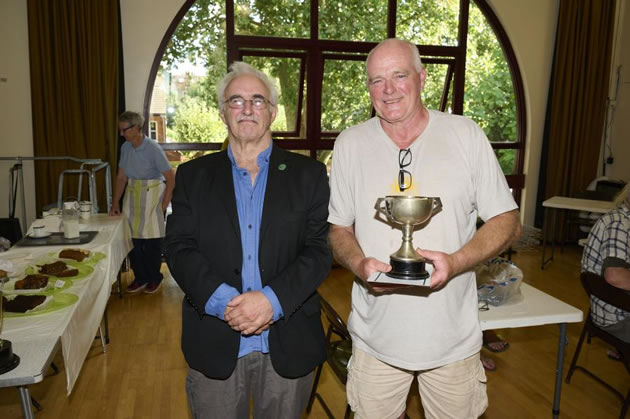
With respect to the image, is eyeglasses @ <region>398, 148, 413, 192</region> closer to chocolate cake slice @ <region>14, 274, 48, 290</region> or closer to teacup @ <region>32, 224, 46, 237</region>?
chocolate cake slice @ <region>14, 274, 48, 290</region>

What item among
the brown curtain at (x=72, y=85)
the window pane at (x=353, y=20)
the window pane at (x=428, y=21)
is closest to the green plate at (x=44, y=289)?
the brown curtain at (x=72, y=85)

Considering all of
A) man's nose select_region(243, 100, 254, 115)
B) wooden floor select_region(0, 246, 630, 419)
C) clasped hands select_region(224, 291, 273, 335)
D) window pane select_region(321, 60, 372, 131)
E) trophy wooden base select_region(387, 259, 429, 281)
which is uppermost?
window pane select_region(321, 60, 372, 131)

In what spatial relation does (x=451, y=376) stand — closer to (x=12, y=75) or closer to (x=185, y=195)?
(x=185, y=195)

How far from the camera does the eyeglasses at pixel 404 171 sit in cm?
158

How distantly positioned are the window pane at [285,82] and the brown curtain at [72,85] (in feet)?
4.93

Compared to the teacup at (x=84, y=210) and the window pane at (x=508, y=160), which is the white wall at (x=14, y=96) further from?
the window pane at (x=508, y=160)

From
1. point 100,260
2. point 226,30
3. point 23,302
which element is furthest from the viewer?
point 226,30

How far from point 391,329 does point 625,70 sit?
22.5 ft

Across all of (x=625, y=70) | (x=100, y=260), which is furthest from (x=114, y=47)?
(x=625, y=70)

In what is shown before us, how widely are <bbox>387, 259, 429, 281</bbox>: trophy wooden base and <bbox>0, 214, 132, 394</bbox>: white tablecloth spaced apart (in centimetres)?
123

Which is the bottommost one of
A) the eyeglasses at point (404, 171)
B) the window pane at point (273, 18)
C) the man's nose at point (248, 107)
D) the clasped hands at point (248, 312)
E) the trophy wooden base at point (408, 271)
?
the clasped hands at point (248, 312)

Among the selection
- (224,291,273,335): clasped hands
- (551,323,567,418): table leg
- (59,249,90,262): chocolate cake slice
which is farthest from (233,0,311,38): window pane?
(224,291,273,335): clasped hands

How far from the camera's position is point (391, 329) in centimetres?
159

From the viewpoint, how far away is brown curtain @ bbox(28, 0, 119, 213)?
4.91 m
